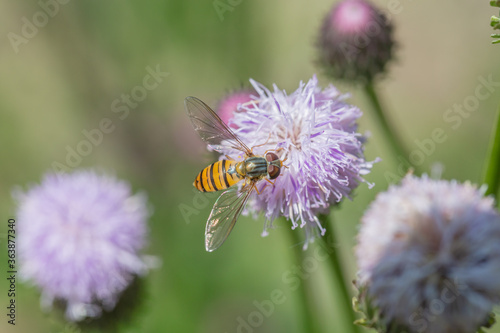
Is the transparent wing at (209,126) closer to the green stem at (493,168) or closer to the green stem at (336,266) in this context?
the green stem at (336,266)

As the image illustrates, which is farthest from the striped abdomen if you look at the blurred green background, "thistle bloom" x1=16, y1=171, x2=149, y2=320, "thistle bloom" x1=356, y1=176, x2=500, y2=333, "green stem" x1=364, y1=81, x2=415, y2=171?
the blurred green background

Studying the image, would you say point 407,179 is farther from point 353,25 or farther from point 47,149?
point 47,149

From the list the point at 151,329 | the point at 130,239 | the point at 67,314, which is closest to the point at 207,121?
the point at 130,239

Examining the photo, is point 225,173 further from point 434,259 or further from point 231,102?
point 434,259

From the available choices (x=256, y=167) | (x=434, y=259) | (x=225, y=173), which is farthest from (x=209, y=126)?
(x=434, y=259)

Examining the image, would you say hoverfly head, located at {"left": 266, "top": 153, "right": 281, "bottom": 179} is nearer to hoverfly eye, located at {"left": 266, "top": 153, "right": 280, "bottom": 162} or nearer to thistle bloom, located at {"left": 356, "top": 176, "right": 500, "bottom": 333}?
hoverfly eye, located at {"left": 266, "top": 153, "right": 280, "bottom": 162}

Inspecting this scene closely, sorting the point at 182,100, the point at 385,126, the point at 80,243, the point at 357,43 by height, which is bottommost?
the point at 80,243
